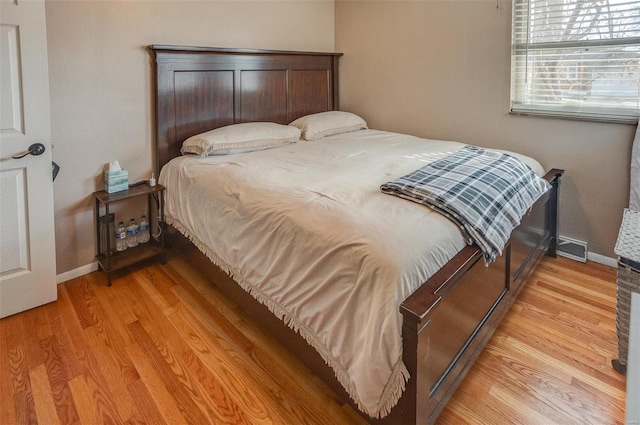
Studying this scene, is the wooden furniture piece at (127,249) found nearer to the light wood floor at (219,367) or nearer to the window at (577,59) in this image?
the light wood floor at (219,367)

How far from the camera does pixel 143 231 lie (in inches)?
107

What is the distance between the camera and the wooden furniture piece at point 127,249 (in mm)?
2387

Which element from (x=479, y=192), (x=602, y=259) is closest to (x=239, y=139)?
(x=479, y=192)

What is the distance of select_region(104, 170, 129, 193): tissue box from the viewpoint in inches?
95.6

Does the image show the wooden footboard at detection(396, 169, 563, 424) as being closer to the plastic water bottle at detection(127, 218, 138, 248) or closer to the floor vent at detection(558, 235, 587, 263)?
the floor vent at detection(558, 235, 587, 263)

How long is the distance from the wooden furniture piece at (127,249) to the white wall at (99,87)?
0.20ft

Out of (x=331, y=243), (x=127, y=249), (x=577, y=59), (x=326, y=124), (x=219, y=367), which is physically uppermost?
(x=577, y=59)

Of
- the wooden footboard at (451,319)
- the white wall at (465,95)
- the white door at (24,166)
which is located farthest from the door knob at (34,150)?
the white wall at (465,95)

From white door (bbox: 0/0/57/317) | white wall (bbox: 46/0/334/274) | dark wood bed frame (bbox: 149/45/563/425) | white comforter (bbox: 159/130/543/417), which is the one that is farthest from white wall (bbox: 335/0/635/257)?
white door (bbox: 0/0/57/317)

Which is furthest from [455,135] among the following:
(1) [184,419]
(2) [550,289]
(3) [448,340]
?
(1) [184,419]

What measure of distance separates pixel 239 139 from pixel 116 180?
820 millimetres

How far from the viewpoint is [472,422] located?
4.75 ft

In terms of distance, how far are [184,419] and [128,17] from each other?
2320 millimetres

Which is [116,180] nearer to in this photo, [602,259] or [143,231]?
[143,231]
